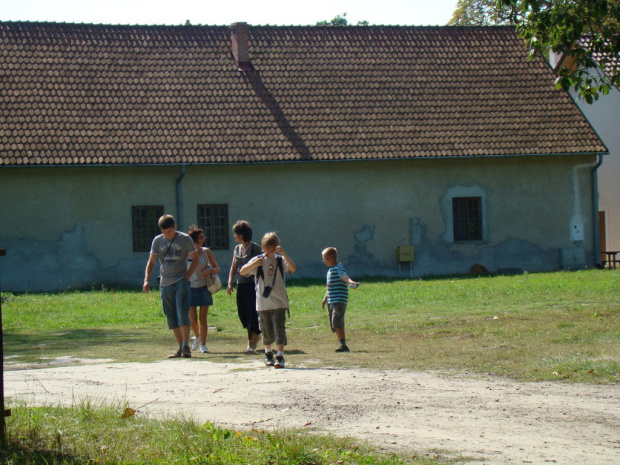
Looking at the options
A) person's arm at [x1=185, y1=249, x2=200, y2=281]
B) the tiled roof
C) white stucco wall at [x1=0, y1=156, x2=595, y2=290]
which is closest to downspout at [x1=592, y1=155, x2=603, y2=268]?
white stucco wall at [x1=0, y1=156, x2=595, y2=290]

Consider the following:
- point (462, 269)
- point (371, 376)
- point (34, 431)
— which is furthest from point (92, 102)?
point (34, 431)

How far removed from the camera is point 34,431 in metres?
6.55

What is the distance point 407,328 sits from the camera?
14562 millimetres

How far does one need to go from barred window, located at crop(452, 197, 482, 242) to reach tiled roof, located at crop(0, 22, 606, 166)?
6.00ft

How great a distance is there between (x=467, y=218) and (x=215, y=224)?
26.1 ft

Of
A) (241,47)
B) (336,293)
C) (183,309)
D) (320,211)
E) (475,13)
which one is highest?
(475,13)

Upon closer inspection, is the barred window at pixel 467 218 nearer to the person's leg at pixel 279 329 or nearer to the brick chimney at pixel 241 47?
the brick chimney at pixel 241 47

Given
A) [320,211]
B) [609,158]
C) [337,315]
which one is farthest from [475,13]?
[337,315]

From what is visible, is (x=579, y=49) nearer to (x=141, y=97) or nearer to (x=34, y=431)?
(x=34, y=431)

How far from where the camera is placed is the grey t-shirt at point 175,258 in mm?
11938

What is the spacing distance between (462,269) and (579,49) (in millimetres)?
16397

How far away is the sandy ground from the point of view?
6.29 m

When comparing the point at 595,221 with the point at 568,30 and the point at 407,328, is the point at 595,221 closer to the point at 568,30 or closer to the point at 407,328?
the point at 407,328

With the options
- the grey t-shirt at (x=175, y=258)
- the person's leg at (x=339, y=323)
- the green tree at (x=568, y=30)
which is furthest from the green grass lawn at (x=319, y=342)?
the green tree at (x=568, y=30)
